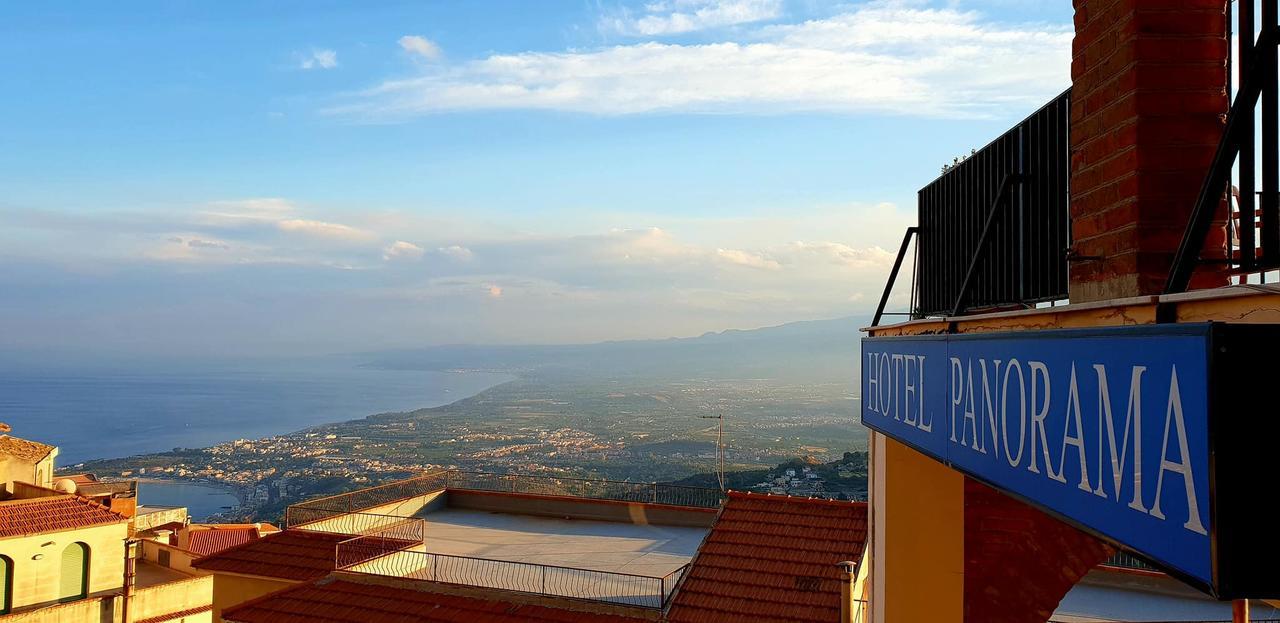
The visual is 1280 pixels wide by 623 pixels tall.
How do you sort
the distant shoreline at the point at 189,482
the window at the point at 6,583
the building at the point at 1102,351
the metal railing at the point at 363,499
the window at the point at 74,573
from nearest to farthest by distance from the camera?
the building at the point at 1102,351
the metal railing at the point at 363,499
the window at the point at 6,583
the window at the point at 74,573
the distant shoreline at the point at 189,482

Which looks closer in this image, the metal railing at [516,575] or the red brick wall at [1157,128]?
the red brick wall at [1157,128]

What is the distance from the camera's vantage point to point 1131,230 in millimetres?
2850

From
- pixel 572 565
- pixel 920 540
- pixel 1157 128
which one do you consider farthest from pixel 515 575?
pixel 1157 128

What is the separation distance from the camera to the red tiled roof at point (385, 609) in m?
11.5

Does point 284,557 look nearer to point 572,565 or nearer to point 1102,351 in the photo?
point 572,565

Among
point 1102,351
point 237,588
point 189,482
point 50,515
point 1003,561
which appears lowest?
point 189,482

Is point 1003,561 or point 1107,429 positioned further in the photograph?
point 1003,561

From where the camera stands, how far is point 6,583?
22.7 metres

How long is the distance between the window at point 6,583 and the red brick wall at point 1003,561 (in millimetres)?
26385

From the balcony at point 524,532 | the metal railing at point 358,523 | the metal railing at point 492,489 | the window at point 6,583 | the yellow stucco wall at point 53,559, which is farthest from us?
the yellow stucco wall at point 53,559

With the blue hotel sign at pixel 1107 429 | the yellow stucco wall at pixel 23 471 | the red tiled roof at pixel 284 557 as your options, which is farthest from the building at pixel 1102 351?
the yellow stucco wall at pixel 23 471

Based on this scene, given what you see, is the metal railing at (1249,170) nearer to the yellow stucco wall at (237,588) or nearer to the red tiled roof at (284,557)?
the red tiled roof at (284,557)

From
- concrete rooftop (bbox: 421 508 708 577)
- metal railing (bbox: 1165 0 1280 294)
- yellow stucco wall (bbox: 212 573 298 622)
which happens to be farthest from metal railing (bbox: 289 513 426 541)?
metal railing (bbox: 1165 0 1280 294)

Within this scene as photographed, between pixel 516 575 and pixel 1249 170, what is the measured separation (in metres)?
11.9
